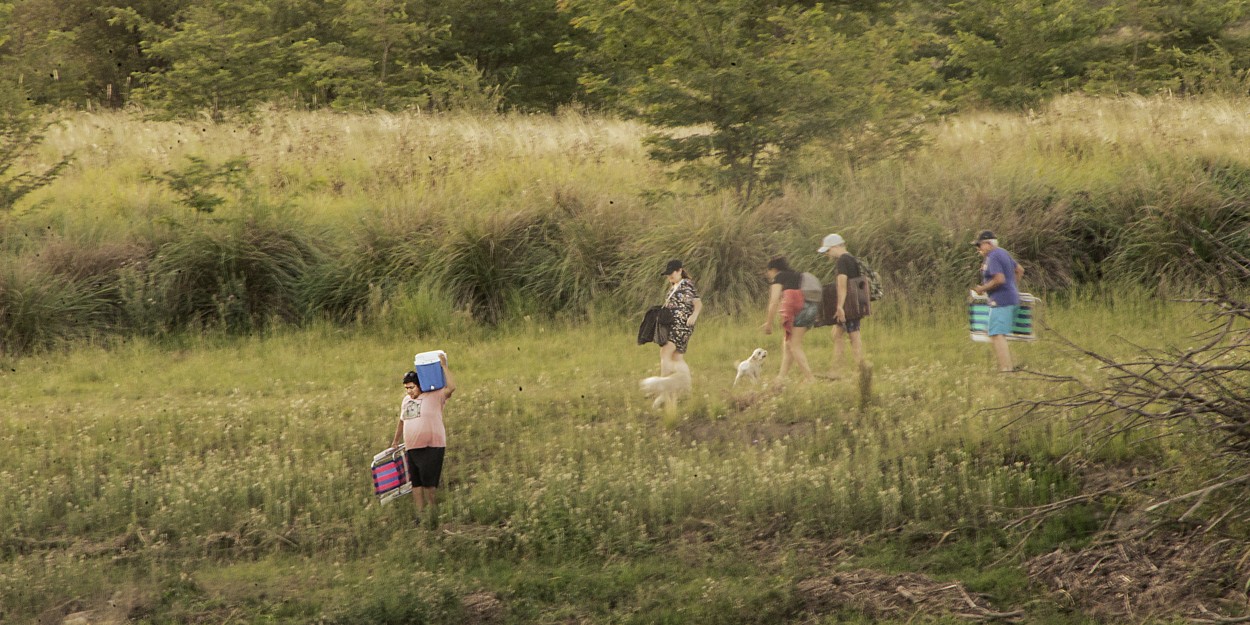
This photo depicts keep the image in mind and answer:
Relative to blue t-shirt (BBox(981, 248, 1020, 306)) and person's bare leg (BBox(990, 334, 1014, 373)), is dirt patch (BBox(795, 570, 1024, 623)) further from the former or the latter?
blue t-shirt (BBox(981, 248, 1020, 306))

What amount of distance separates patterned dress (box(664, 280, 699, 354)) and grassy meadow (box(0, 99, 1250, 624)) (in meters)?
0.64

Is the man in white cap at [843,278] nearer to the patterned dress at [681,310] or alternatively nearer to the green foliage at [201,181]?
the patterned dress at [681,310]

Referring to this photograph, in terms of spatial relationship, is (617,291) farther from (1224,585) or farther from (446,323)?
(1224,585)

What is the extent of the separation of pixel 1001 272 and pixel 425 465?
20.3 ft

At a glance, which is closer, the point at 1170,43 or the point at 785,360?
the point at 785,360

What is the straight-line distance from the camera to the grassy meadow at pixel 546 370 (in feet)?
32.1

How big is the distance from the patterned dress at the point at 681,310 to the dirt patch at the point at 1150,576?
447 centimetres

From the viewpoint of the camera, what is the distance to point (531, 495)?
10.9 m

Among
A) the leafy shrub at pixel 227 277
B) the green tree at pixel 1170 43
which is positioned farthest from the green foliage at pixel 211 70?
the green tree at pixel 1170 43

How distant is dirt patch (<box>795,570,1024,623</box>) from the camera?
29.3 ft

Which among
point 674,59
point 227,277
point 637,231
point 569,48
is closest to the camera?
point 227,277

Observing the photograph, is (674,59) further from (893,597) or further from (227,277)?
(893,597)

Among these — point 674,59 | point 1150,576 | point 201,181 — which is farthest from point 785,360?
point 201,181

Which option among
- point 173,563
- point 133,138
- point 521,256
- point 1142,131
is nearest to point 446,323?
→ point 521,256
